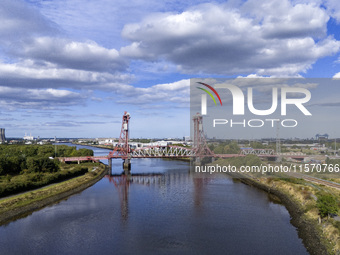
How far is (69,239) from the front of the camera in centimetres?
1773

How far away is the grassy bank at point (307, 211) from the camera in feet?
51.8

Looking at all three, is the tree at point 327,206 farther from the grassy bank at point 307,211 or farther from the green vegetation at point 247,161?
the green vegetation at point 247,161

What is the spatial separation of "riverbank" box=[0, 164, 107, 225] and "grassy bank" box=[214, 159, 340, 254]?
808 inches

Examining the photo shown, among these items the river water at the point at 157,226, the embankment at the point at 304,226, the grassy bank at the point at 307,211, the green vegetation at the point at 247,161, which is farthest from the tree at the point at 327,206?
the green vegetation at the point at 247,161

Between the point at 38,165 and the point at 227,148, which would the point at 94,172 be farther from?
the point at 227,148

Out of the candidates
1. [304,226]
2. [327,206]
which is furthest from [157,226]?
[327,206]

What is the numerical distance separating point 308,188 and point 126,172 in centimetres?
3049

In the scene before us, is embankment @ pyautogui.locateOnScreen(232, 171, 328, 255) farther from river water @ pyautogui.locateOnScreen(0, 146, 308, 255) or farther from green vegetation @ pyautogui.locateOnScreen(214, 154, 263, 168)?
green vegetation @ pyautogui.locateOnScreen(214, 154, 263, 168)

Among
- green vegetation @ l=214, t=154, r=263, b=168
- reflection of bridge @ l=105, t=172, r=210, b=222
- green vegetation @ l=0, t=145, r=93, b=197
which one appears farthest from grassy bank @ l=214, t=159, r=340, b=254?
green vegetation @ l=0, t=145, r=93, b=197

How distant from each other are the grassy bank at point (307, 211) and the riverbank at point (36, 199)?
20520 millimetres

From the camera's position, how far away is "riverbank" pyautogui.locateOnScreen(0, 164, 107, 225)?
22297 millimetres

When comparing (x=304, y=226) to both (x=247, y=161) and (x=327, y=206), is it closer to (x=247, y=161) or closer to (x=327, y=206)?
(x=327, y=206)

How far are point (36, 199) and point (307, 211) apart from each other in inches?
898

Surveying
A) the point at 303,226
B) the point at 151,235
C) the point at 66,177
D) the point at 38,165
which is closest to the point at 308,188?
the point at 303,226
